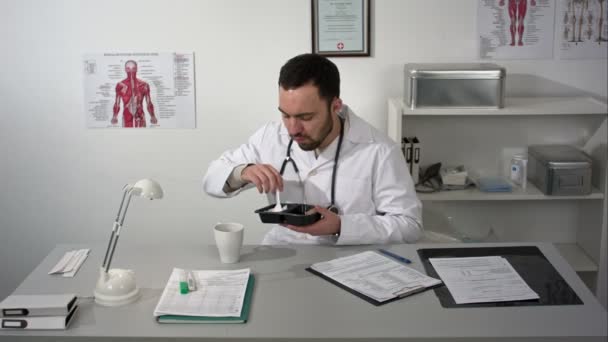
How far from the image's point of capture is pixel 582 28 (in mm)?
3488

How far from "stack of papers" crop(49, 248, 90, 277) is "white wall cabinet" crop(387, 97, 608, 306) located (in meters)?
1.58

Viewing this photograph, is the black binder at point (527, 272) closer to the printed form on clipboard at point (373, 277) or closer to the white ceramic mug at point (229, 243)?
the printed form on clipboard at point (373, 277)

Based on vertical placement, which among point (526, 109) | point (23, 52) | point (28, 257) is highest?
point (23, 52)

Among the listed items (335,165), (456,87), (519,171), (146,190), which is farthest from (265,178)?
(519,171)

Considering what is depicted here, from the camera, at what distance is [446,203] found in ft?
12.2

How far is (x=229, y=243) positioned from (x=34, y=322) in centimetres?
60

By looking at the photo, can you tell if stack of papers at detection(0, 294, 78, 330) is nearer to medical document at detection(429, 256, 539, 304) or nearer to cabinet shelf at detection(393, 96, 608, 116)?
medical document at detection(429, 256, 539, 304)

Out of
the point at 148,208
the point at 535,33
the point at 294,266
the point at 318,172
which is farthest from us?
the point at 148,208

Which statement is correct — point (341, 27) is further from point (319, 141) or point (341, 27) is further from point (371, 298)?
point (371, 298)

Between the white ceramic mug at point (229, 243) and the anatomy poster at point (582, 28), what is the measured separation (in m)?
2.14

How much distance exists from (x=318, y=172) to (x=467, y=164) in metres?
1.29

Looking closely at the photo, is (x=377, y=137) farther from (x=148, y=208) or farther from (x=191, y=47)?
(x=148, y=208)

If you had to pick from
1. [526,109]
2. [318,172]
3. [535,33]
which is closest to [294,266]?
[318,172]

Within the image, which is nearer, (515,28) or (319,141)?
(319,141)
